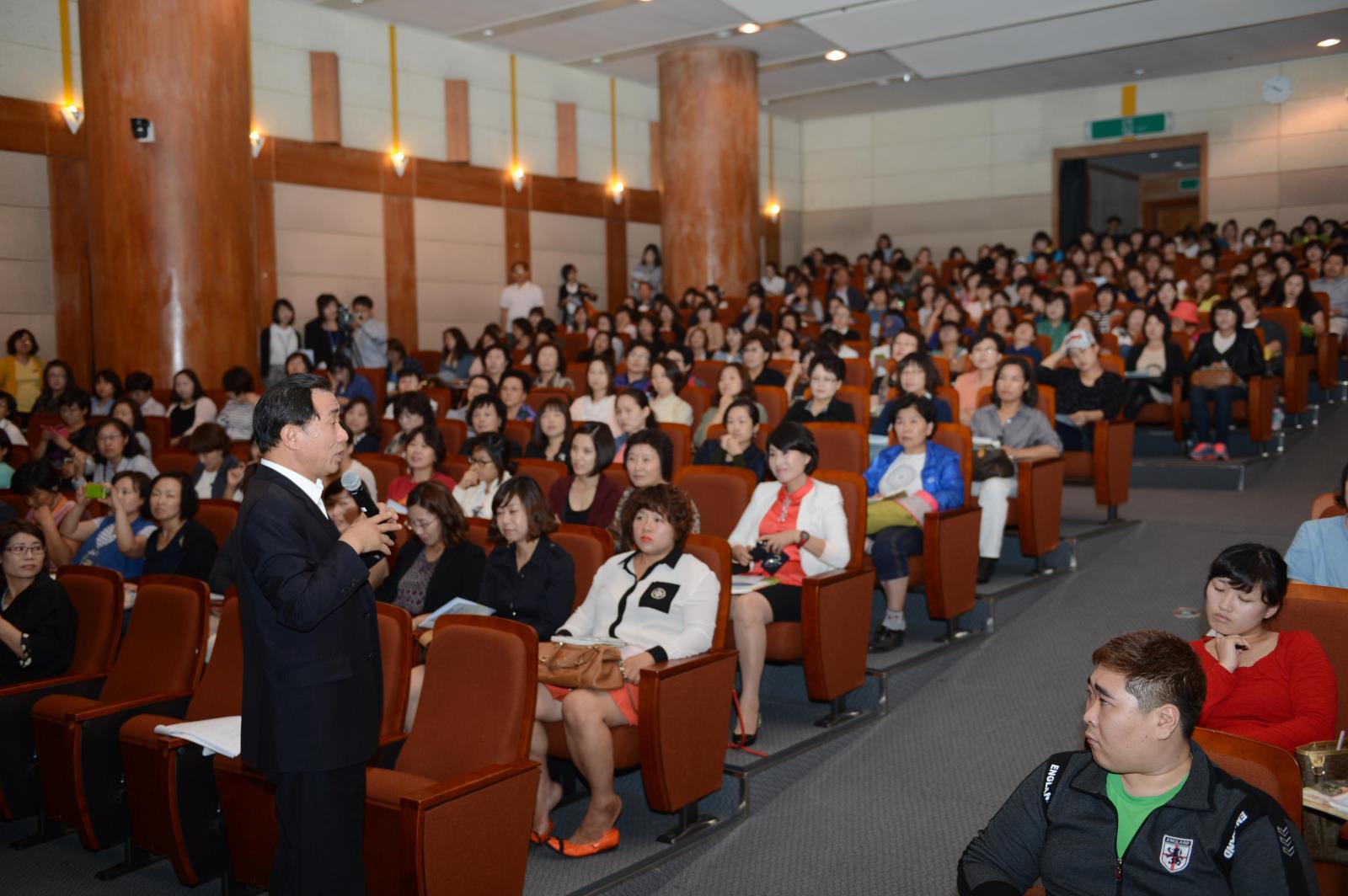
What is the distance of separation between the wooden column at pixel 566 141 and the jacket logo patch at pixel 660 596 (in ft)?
29.8

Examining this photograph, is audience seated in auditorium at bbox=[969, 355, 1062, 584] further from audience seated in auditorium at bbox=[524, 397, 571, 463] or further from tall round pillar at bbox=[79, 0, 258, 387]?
tall round pillar at bbox=[79, 0, 258, 387]

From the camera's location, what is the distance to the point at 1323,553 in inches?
108

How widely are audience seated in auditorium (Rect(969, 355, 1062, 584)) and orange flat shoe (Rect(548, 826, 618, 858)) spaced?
204 cm

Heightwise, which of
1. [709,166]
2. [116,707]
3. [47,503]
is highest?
[709,166]

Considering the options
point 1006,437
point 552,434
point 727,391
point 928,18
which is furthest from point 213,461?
point 928,18

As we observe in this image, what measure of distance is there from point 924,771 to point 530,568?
1.23 m

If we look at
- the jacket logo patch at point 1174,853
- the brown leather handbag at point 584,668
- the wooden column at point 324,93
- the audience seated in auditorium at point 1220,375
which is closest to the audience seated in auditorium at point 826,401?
the audience seated in auditorium at point 1220,375

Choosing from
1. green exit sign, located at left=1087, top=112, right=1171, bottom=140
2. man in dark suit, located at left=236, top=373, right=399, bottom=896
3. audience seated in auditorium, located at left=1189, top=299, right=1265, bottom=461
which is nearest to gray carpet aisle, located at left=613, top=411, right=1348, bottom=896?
man in dark suit, located at left=236, top=373, right=399, bottom=896

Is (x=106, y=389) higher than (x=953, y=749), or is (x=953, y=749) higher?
(x=106, y=389)

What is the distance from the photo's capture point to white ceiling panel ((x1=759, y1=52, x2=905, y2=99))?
1130 cm

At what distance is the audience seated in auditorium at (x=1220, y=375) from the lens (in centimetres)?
611

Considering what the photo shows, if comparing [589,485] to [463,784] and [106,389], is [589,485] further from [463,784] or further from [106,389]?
[106,389]

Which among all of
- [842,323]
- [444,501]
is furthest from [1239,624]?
[842,323]

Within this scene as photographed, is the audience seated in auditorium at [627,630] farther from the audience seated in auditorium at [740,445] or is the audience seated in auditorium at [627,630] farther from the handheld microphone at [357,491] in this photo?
the audience seated in auditorium at [740,445]
